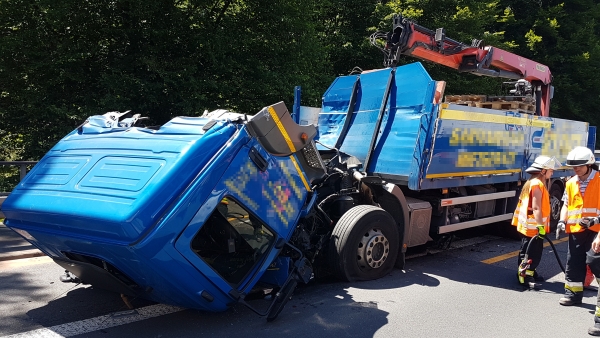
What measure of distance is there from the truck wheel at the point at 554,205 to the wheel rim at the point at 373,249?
4609mm

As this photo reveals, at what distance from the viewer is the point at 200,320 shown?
424 centimetres

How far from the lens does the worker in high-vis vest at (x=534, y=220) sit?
17.8ft

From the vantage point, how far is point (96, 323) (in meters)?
4.12

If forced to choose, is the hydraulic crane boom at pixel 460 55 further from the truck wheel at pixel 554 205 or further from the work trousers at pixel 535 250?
the work trousers at pixel 535 250

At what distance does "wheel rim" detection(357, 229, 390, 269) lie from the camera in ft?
17.3

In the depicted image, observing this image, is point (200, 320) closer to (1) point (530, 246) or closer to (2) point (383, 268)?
(2) point (383, 268)

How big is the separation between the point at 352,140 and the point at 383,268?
2116mm

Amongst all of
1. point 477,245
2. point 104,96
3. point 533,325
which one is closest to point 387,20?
point 104,96

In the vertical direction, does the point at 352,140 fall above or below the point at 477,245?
above

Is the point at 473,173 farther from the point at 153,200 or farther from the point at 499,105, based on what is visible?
the point at 153,200

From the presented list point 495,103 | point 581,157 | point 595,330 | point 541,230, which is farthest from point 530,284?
point 495,103

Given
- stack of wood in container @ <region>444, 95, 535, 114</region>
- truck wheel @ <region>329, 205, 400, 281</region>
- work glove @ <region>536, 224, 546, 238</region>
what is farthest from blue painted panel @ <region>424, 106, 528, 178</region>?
work glove @ <region>536, 224, 546, 238</region>

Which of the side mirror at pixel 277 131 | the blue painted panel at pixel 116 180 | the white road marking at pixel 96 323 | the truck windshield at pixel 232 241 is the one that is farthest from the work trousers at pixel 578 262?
the white road marking at pixel 96 323

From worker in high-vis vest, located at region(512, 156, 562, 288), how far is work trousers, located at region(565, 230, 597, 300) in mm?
476
